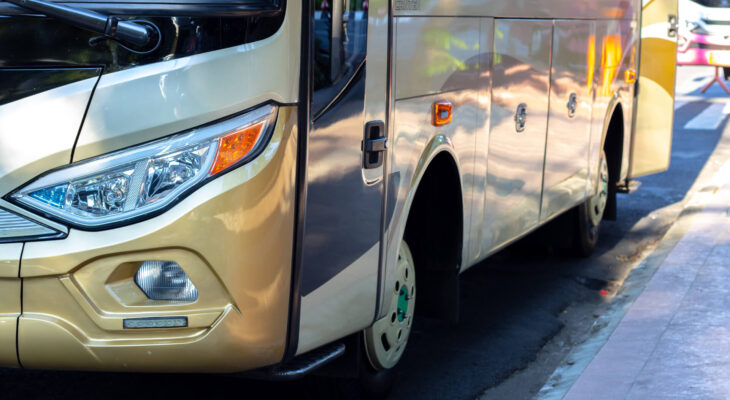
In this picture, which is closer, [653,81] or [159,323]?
[159,323]

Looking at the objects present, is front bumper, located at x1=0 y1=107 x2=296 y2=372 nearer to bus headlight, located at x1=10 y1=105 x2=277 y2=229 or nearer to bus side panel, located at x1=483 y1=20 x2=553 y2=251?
bus headlight, located at x1=10 y1=105 x2=277 y2=229

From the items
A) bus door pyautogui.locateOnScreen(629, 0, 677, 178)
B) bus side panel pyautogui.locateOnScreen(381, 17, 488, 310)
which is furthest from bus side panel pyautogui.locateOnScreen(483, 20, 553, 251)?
bus door pyautogui.locateOnScreen(629, 0, 677, 178)

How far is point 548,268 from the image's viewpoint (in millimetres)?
7699

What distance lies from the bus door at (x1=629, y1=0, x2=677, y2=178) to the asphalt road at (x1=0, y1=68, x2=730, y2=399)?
0.67 meters

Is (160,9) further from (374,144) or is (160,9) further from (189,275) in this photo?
(374,144)

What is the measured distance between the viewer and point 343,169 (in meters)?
3.80

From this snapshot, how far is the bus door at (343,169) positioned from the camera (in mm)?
3646

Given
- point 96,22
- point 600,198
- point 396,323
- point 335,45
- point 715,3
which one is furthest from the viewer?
point 715,3

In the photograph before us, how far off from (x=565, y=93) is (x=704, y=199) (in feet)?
13.5

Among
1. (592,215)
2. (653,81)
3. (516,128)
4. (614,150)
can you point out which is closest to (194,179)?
(516,128)

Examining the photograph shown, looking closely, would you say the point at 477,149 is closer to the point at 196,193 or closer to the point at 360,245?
the point at 360,245

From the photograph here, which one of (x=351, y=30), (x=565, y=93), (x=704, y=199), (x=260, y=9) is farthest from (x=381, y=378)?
(x=704, y=199)

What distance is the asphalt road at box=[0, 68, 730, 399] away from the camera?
16.0ft

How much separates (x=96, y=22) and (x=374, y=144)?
3.81 ft
